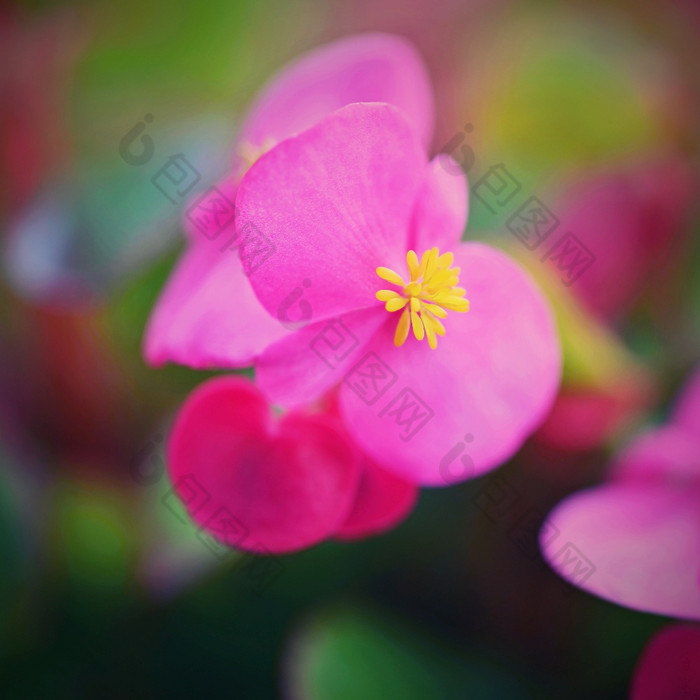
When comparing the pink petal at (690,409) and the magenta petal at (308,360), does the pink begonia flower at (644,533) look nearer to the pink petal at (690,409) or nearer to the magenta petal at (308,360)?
the pink petal at (690,409)

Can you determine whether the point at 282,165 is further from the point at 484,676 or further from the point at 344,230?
the point at 484,676

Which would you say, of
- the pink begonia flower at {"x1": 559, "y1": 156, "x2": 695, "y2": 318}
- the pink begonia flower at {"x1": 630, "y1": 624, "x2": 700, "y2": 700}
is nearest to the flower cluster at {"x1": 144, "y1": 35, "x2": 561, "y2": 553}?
the pink begonia flower at {"x1": 630, "y1": 624, "x2": 700, "y2": 700}

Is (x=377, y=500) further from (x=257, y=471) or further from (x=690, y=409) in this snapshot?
(x=690, y=409)

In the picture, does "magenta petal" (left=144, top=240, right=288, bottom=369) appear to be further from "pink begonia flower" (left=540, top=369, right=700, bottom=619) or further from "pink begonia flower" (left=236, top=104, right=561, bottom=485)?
"pink begonia flower" (left=540, top=369, right=700, bottom=619)

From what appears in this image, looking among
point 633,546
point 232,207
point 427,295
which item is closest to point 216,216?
point 232,207

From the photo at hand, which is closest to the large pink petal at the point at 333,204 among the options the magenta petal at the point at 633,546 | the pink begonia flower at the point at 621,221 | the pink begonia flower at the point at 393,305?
the pink begonia flower at the point at 393,305

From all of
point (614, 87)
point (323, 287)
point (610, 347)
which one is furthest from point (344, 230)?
point (614, 87)
